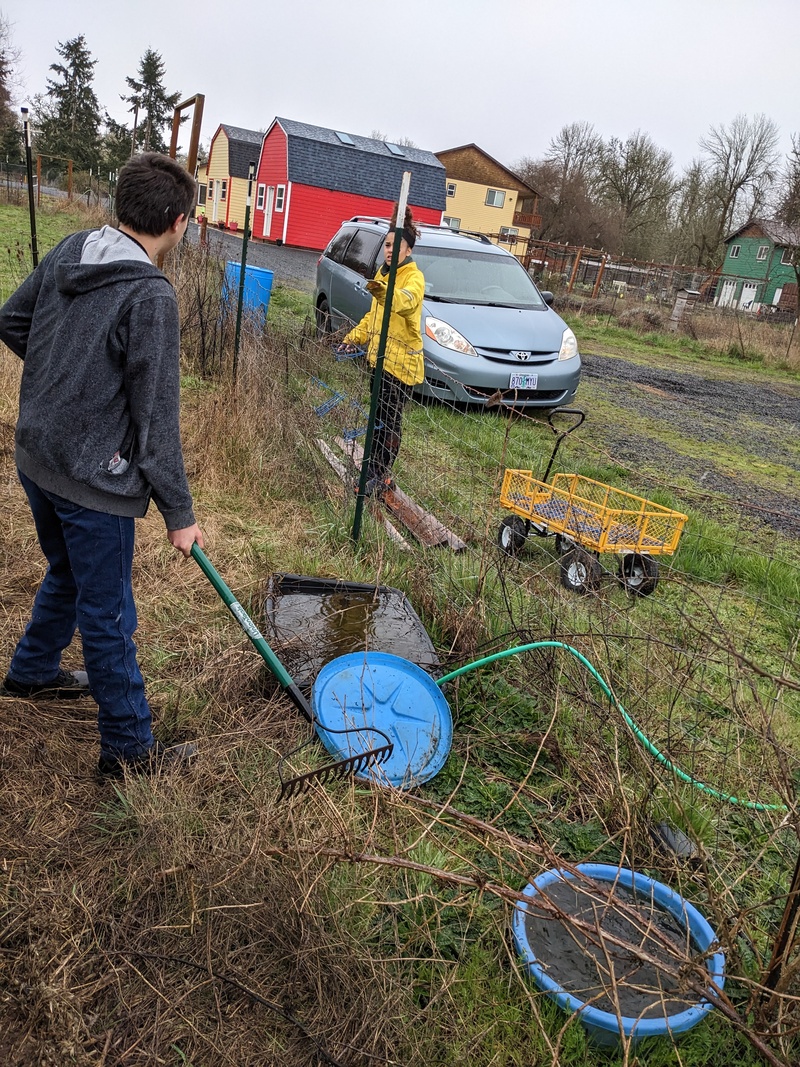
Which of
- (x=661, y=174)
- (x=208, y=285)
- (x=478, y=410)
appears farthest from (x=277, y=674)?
(x=661, y=174)

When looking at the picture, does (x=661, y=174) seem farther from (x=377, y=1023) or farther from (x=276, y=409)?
(x=377, y=1023)

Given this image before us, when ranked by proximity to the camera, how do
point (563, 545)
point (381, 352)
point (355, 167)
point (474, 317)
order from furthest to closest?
point (355, 167) < point (474, 317) < point (563, 545) < point (381, 352)

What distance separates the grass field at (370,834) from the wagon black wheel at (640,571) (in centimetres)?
12

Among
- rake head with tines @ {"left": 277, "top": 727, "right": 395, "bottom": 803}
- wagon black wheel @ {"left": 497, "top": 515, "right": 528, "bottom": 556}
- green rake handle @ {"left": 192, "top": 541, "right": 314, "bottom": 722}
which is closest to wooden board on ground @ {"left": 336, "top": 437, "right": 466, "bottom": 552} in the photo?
wagon black wheel @ {"left": 497, "top": 515, "right": 528, "bottom": 556}

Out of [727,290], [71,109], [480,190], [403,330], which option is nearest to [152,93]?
[71,109]

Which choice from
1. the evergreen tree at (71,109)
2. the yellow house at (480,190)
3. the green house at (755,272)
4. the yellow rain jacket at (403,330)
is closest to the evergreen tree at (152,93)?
the evergreen tree at (71,109)

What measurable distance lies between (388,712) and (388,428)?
2196mm

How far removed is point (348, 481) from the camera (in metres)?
4.70

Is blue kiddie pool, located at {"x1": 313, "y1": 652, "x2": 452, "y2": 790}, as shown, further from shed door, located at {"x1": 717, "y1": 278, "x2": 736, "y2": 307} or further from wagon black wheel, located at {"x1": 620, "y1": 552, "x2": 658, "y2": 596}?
shed door, located at {"x1": 717, "y1": 278, "x2": 736, "y2": 307}

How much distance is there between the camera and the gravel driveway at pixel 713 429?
281 inches

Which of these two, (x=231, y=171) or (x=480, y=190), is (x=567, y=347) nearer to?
(x=231, y=171)

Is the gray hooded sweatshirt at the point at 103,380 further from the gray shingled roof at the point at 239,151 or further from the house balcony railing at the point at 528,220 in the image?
the house balcony railing at the point at 528,220

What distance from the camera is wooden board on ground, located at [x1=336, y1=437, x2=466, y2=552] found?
164 inches

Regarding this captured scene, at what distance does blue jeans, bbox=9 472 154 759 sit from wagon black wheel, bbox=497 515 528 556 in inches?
108
